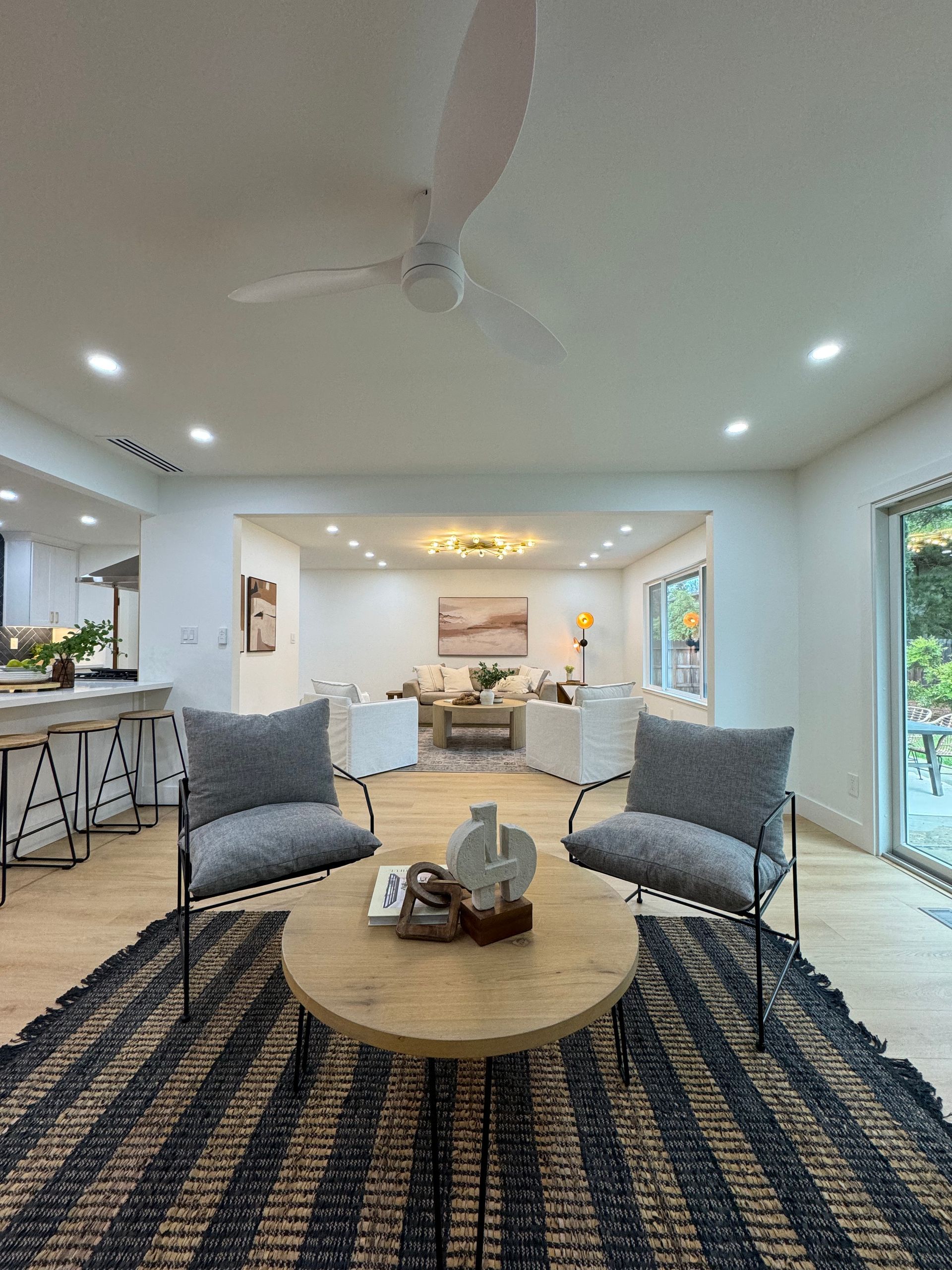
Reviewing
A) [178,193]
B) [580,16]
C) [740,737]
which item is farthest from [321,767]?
[580,16]

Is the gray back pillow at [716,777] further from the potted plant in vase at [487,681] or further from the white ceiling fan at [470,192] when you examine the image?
the potted plant in vase at [487,681]

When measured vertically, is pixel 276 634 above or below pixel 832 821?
above

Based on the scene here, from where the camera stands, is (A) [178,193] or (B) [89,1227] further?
(A) [178,193]

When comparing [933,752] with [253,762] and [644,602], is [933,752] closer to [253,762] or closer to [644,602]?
[253,762]

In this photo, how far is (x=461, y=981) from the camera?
1.21 m

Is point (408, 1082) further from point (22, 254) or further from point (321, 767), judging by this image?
point (22, 254)

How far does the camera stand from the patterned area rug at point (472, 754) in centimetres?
556

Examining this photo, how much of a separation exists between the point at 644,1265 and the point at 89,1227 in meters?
1.10

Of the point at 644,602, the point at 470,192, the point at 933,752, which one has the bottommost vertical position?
the point at 933,752

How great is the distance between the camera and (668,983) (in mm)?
1987

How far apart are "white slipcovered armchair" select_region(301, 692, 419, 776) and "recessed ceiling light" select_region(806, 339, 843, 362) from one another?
4022mm

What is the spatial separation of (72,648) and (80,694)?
1.05ft

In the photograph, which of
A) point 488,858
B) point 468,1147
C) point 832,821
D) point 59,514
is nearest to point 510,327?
point 488,858

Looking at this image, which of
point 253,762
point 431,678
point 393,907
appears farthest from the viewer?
point 431,678
